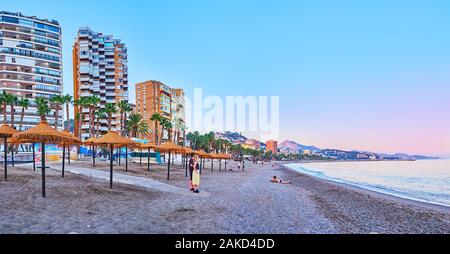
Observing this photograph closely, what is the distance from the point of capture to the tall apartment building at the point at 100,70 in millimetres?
79625

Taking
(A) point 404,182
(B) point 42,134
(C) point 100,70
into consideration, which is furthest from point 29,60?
(A) point 404,182

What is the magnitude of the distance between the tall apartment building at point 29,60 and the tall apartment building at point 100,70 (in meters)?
6.87

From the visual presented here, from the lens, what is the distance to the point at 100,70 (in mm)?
84438

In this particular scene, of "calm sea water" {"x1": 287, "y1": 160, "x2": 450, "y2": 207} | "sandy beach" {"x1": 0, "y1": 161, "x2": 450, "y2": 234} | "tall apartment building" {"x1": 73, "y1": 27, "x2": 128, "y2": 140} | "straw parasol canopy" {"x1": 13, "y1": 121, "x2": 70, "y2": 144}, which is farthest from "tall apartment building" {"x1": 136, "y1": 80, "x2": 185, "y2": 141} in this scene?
"sandy beach" {"x1": 0, "y1": 161, "x2": 450, "y2": 234}

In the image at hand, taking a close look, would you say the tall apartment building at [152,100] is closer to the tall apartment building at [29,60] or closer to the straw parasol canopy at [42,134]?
the tall apartment building at [29,60]

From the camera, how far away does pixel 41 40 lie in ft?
234

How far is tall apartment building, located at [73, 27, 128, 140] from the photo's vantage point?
3135 inches

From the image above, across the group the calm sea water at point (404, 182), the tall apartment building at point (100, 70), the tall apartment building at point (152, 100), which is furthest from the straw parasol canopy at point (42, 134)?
the tall apartment building at point (152, 100)

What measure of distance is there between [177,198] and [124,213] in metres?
3.36

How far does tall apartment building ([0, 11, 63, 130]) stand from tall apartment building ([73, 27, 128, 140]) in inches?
270

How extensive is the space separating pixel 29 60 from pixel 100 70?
763 inches

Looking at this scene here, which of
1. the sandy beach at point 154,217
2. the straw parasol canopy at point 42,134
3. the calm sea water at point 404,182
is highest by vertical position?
the straw parasol canopy at point 42,134
